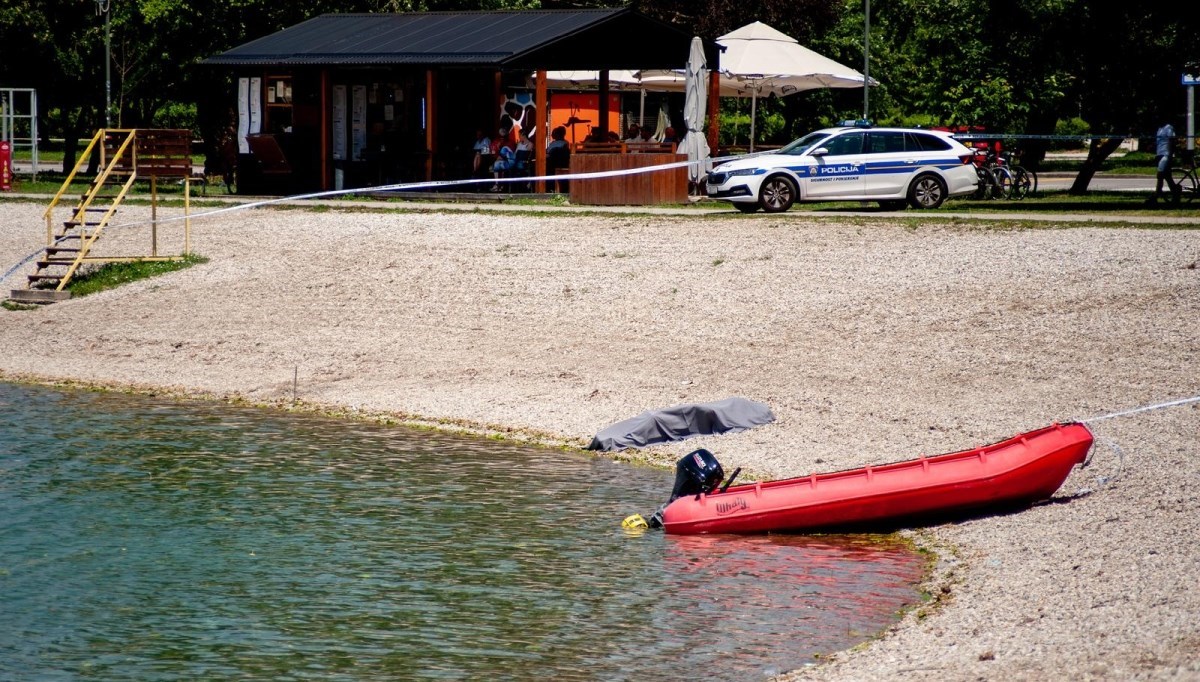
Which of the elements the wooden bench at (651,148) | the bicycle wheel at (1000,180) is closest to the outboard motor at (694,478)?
the wooden bench at (651,148)

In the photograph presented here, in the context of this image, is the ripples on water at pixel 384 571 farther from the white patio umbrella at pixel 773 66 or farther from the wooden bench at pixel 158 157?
the white patio umbrella at pixel 773 66

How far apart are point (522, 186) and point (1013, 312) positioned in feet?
49.7

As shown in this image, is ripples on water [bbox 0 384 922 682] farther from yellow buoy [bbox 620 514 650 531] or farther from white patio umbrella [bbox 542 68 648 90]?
white patio umbrella [bbox 542 68 648 90]

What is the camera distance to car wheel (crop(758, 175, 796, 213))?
91.0ft

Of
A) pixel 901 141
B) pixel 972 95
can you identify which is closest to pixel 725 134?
pixel 972 95

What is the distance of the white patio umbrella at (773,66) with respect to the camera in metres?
37.2

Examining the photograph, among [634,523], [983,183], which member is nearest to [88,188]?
[983,183]

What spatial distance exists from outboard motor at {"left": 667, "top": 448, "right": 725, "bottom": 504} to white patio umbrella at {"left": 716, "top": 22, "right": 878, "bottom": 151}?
24672 mm

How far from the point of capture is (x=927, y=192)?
92.6ft

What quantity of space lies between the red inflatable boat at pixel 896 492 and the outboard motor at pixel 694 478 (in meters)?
0.06

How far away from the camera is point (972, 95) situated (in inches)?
1906

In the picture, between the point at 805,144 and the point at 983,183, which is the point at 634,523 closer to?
the point at 805,144

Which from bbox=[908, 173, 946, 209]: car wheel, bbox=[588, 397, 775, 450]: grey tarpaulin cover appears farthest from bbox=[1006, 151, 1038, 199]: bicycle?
bbox=[588, 397, 775, 450]: grey tarpaulin cover

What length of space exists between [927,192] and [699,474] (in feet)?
54.4
